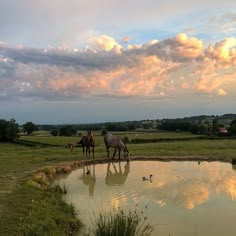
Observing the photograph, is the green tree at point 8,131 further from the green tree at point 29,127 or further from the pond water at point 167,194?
the pond water at point 167,194

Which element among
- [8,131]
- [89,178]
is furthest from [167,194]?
[8,131]

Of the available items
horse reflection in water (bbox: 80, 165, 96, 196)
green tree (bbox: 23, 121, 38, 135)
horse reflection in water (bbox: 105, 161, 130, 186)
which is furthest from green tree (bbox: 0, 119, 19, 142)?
horse reflection in water (bbox: 80, 165, 96, 196)

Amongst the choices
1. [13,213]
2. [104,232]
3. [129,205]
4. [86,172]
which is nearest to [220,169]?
[86,172]

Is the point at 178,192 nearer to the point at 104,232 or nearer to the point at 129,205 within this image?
the point at 129,205

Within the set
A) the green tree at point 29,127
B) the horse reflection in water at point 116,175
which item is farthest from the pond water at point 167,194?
the green tree at point 29,127

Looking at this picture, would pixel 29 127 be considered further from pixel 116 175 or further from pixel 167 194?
pixel 167 194

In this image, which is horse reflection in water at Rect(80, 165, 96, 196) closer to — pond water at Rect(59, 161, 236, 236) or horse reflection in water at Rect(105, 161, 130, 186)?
pond water at Rect(59, 161, 236, 236)

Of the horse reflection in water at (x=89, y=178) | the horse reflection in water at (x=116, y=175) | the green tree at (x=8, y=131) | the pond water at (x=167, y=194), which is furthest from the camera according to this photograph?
the green tree at (x=8, y=131)

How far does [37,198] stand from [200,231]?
554 cm

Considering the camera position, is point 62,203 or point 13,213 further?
point 62,203

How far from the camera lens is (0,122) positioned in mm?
55062

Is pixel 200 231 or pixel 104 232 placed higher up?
pixel 104 232

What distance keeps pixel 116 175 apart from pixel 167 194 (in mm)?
6289

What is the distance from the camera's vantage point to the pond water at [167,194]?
10102 millimetres
